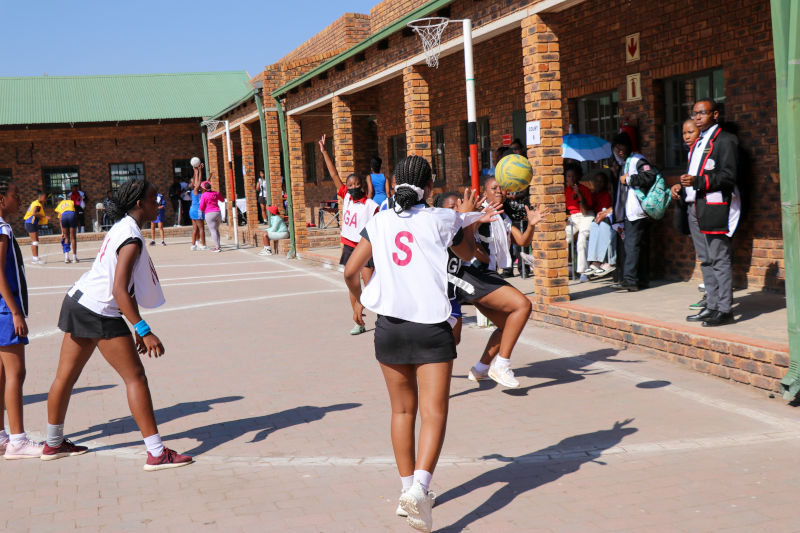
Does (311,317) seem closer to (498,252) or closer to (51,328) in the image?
(51,328)

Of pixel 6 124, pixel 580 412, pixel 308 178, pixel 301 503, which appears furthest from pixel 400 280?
pixel 6 124

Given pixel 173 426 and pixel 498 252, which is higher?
pixel 498 252

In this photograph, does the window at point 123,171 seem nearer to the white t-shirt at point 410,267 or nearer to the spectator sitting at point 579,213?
the spectator sitting at point 579,213

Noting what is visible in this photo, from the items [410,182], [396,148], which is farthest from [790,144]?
[396,148]

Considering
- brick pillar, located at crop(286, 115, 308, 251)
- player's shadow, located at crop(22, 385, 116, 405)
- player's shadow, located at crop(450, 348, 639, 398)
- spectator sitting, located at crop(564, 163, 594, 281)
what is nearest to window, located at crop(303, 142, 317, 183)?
brick pillar, located at crop(286, 115, 308, 251)

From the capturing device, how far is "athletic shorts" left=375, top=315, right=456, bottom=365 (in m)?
4.28

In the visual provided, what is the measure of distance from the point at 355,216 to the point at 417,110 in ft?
12.6

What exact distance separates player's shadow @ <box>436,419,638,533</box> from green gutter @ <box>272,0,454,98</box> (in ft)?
23.6

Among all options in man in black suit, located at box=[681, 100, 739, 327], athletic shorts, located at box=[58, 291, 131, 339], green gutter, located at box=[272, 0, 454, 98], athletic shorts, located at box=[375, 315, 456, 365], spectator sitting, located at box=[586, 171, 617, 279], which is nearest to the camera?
athletic shorts, located at box=[375, 315, 456, 365]

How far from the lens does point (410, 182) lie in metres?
4.47

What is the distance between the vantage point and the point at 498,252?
23.4 feet

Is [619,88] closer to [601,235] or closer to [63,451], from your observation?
[601,235]

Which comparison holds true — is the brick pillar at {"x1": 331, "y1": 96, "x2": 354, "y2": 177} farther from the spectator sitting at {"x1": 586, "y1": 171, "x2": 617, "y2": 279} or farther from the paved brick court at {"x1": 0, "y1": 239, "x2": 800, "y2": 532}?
the paved brick court at {"x1": 0, "y1": 239, "x2": 800, "y2": 532}

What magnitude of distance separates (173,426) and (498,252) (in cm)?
301
